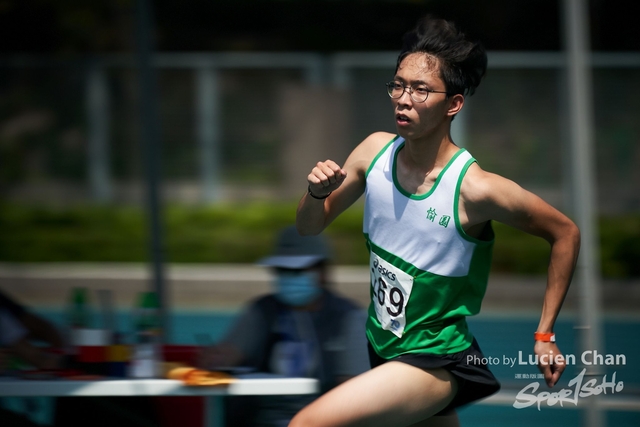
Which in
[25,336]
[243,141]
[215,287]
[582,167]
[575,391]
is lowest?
[575,391]

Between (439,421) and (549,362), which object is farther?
(439,421)

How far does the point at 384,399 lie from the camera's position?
2361mm

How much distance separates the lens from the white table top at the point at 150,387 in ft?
9.25

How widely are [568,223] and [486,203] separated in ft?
0.82

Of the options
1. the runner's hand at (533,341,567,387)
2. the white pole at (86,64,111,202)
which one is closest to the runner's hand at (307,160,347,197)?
the runner's hand at (533,341,567,387)

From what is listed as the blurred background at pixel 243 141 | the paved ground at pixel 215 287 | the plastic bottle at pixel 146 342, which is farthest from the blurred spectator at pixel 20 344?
the paved ground at pixel 215 287

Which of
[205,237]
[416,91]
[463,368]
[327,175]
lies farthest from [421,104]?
[205,237]

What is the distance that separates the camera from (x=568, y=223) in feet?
7.97

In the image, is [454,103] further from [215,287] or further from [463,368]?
[215,287]

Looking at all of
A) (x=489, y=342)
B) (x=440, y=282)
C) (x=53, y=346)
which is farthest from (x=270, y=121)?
(x=440, y=282)

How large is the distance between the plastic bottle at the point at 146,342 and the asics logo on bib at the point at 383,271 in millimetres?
902

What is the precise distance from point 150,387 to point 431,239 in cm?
111

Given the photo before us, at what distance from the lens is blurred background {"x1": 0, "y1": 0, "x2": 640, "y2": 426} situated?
30.9 ft

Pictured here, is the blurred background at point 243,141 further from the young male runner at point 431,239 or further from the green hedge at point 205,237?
the young male runner at point 431,239
